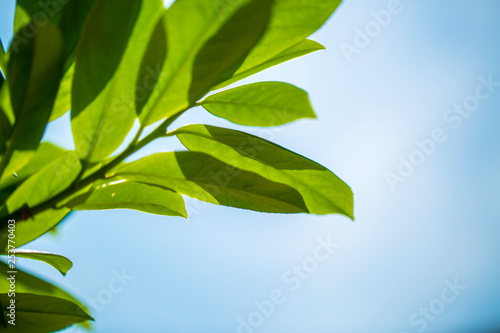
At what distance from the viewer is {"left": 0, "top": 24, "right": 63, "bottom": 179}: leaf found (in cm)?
38

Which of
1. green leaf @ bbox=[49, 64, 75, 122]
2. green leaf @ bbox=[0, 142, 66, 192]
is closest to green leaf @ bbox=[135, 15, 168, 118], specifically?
green leaf @ bbox=[49, 64, 75, 122]

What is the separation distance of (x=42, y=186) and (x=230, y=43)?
29 centimetres

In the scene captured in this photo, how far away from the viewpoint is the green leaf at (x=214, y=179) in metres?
0.50

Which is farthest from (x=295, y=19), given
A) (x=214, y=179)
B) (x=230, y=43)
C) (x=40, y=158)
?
(x=40, y=158)

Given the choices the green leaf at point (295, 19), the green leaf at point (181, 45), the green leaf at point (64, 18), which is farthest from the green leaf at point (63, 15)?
the green leaf at point (295, 19)

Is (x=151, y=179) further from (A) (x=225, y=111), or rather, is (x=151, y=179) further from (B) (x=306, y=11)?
(B) (x=306, y=11)

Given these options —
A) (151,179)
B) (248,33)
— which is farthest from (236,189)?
(248,33)

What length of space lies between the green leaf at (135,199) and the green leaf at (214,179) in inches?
1.3

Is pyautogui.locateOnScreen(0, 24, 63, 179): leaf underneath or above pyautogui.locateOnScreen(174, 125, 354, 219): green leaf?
above

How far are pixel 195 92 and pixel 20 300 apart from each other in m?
0.36

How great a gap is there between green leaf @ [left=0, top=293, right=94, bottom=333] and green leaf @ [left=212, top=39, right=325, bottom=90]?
369mm

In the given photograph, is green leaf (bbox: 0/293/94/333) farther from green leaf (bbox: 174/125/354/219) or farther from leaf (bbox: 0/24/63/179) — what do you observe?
green leaf (bbox: 174/125/354/219)

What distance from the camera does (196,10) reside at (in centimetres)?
37

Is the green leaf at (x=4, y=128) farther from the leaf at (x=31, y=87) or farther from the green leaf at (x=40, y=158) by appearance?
the green leaf at (x=40, y=158)
